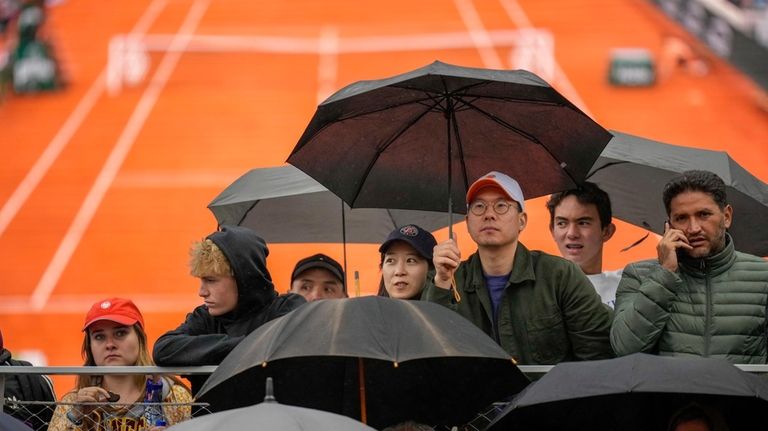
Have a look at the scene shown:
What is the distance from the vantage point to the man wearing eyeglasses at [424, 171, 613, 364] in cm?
611

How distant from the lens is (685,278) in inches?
231

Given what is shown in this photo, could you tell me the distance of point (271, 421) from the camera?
434 cm

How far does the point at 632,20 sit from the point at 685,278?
21.2 m

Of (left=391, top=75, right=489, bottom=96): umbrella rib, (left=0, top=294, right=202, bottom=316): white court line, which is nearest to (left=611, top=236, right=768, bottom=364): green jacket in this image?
(left=391, top=75, right=489, bottom=96): umbrella rib

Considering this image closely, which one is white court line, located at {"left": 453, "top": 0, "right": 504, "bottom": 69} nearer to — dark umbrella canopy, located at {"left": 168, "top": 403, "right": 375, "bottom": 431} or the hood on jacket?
the hood on jacket

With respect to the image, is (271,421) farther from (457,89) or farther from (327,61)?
(327,61)

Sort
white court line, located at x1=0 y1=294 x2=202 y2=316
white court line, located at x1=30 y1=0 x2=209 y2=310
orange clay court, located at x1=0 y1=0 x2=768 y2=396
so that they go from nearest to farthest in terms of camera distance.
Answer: white court line, located at x1=0 y1=294 x2=202 y2=316 → orange clay court, located at x1=0 y1=0 x2=768 y2=396 → white court line, located at x1=30 y1=0 x2=209 y2=310

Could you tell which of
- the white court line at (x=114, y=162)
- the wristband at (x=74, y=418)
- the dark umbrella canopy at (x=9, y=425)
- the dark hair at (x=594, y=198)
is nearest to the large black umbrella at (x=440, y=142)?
the dark hair at (x=594, y=198)

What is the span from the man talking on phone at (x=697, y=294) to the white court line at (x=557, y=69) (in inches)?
701

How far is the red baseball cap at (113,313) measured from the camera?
641 cm

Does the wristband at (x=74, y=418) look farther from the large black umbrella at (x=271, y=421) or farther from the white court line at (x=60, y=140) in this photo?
the white court line at (x=60, y=140)

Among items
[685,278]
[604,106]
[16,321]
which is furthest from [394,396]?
[604,106]

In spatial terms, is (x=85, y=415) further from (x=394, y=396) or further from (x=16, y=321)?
(x=16, y=321)

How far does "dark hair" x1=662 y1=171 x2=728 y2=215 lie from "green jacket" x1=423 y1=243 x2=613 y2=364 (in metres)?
0.51
